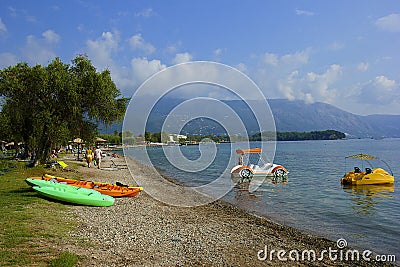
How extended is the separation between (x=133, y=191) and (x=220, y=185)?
1564 cm

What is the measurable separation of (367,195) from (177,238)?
21.5 m

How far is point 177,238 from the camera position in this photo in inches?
473

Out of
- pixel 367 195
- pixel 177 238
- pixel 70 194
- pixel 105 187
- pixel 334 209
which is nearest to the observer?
pixel 177 238

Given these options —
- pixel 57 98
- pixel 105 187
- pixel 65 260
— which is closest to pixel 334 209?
pixel 105 187

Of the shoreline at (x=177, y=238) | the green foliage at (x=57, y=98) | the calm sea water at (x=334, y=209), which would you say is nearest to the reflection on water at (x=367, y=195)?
the calm sea water at (x=334, y=209)

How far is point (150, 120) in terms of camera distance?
14.9 m

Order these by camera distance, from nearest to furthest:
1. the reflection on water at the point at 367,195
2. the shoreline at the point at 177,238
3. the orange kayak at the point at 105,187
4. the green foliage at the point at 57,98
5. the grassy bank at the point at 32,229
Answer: the grassy bank at the point at 32,229 < the shoreline at the point at 177,238 < the orange kayak at the point at 105,187 < the reflection on water at the point at 367,195 < the green foliage at the point at 57,98

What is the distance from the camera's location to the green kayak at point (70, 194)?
15.5m

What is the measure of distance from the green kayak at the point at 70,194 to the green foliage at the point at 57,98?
40.4 ft

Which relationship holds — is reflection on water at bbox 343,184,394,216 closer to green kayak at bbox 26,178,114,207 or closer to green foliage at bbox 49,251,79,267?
green kayak at bbox 26,178,114,207

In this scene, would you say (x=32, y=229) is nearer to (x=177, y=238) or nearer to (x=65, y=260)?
(x=65, y=260)

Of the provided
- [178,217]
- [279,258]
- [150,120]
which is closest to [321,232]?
[279,258]

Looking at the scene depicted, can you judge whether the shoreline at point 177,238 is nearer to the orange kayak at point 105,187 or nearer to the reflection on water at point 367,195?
the orange kayak at point 105,187

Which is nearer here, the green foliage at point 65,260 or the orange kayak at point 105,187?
the green foliage at point 65,260
